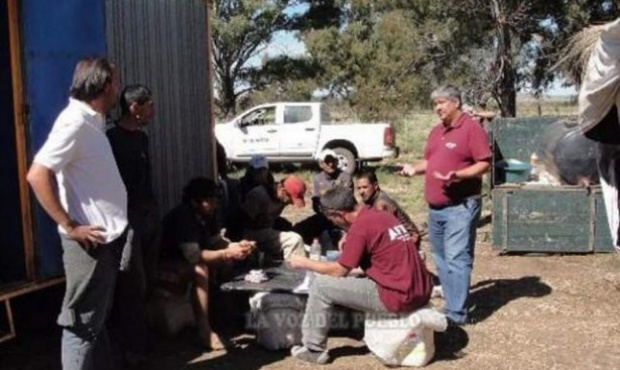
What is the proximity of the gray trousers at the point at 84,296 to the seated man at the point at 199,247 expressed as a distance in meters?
1.36

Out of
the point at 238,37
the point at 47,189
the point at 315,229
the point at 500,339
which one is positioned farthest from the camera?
the point at 238,37

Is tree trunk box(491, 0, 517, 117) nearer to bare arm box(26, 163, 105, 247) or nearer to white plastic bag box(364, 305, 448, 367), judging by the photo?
white plastic bag box(364, 305, 448, 367)

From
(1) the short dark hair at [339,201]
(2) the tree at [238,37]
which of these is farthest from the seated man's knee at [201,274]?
(2) the tree at [238,37]

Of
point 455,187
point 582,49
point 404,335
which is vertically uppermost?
point 582,49

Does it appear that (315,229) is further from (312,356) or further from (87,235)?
(87,235)

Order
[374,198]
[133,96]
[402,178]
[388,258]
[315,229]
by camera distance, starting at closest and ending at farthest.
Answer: [133,96], [388,258], [374,198], [315,229], [402,178]

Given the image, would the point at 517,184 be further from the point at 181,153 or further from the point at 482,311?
the point at 181,153

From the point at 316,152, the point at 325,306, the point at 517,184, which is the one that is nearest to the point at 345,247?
the point at 325,306

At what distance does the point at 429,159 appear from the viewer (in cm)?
609

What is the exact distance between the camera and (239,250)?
212 inches

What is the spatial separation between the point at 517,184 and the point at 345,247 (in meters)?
4.27

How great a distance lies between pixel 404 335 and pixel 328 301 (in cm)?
52

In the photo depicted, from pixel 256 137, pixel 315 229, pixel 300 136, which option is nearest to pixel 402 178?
pixel 300 136

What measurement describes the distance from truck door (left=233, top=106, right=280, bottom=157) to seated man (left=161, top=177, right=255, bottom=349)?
12.9 metres
